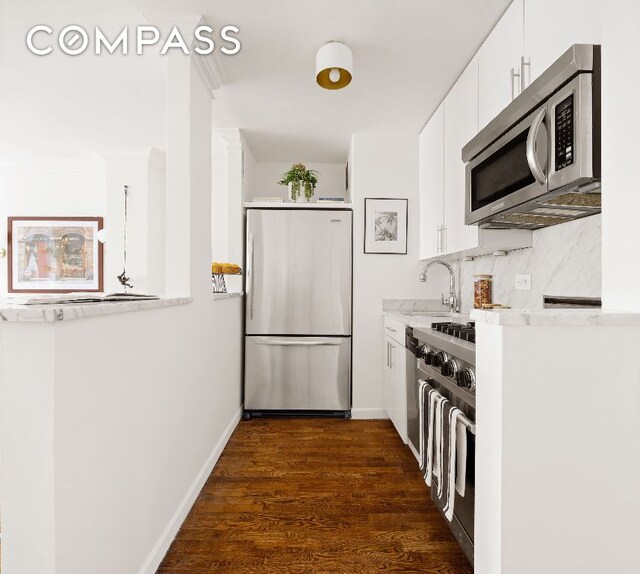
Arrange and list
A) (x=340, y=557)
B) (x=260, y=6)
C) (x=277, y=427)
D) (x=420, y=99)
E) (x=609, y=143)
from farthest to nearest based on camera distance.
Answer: (x=277, y=427)
(x=420, y=99)
(x=260, y=6)
(x=340, y=557)
(x=609, y=143)

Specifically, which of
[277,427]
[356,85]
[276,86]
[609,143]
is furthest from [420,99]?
[277,427]

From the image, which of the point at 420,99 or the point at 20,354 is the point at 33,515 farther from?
the point at 420,99

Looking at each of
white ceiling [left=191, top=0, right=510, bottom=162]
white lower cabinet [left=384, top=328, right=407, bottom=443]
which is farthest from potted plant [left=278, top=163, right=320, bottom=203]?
white lower cabinet [left=384, top=328, right=407, bottom=443]

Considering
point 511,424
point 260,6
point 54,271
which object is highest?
point 260,6

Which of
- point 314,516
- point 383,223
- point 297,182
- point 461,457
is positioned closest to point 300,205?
point 297,182

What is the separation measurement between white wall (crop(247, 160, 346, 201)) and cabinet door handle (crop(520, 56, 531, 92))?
273 cm

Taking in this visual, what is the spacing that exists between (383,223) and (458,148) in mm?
1088

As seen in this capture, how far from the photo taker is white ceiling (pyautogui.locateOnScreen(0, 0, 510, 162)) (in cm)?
197

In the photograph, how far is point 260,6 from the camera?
192 centimetres

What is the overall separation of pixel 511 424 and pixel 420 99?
2.51m

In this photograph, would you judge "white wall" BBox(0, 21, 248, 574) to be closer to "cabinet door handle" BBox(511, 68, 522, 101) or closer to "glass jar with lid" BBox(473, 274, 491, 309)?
"cabinet door handle" BBox(511, 68, 522, 101)

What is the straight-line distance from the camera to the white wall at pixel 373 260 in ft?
11.5

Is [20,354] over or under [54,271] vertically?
under

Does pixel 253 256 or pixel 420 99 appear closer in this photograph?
pixel 420 99
